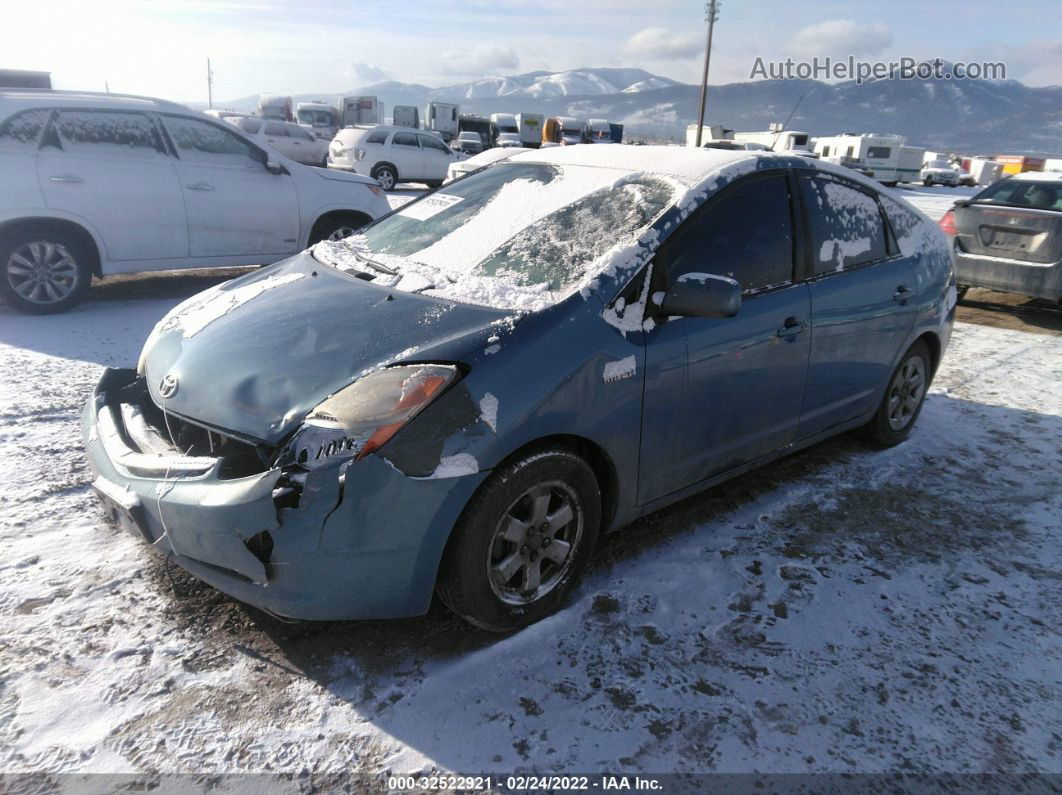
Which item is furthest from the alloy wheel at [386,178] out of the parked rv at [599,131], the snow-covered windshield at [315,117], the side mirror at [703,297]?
the parked rv at [599,131]

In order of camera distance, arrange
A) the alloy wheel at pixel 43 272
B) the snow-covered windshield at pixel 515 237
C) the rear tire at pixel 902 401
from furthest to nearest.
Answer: the alloy wheel at pixel 43 272 → the rear tire at pixel 902 401 → the snow-covered windshield at pixel 515 237

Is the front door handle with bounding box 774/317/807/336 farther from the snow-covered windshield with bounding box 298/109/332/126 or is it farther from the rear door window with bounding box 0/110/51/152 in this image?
the snow-covered windshield with bounding box 298/109/332/126

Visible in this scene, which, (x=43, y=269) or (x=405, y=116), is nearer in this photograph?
(x=43, y=269)

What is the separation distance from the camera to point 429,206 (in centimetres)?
388

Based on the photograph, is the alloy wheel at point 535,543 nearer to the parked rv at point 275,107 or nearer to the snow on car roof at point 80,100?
the snow on car roof at point 80,100

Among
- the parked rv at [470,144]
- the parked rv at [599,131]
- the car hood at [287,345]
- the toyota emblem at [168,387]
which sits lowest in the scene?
the toyota emblem at [168,387]

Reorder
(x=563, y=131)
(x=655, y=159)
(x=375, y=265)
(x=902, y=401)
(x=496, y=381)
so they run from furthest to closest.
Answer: (x=563, y=131), (x=902, y=401), (x=655, y=159), (x=375, y=265), (x=496, y=381)

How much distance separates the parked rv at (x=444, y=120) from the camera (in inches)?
1686

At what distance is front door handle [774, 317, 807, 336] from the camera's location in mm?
3320

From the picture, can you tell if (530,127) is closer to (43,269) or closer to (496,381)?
(43,269)

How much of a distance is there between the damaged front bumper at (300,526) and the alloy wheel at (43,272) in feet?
15.4

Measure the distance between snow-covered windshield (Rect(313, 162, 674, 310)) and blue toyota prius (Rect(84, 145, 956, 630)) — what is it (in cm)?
1

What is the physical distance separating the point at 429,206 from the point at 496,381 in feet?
5.99

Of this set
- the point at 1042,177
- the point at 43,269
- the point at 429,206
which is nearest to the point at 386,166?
the point at 43,269
